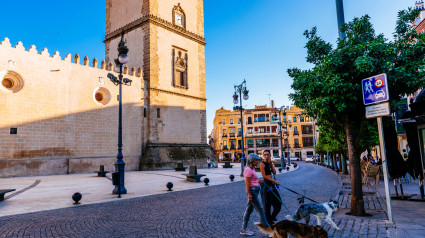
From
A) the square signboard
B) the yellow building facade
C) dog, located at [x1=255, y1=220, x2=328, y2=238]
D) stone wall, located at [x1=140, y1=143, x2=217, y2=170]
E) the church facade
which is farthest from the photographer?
the yellow building facade

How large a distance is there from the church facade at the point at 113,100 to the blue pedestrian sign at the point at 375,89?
21552 mm

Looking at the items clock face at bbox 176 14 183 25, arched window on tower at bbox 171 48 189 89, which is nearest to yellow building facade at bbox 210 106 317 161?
arched window on tower at bbox 171 48 189 89

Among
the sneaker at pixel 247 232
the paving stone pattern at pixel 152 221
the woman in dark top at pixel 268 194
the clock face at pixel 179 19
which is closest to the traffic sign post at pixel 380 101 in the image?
the paving stone pattern at pixel 152 221

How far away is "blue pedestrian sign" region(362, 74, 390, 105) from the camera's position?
18.1 feet

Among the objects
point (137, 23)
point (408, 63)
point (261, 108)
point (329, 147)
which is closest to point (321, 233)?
point (408, 63)

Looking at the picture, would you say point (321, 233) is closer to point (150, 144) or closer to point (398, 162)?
point (398, 162)

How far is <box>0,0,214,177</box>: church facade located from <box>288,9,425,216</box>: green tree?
2009 centimetres

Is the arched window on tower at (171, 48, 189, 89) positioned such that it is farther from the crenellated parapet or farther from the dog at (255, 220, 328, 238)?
the dog at (255, 220, 328, 238)

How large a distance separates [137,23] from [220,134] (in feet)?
140

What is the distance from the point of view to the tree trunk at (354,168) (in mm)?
6566

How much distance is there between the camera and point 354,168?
22.7ft

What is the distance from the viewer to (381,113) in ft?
18.5

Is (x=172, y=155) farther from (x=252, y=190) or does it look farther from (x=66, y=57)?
(x=252, y=190)

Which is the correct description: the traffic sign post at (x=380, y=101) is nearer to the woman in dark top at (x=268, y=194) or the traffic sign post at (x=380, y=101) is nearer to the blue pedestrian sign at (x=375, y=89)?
the blue pedestrian sign at (x=375, y=89)
